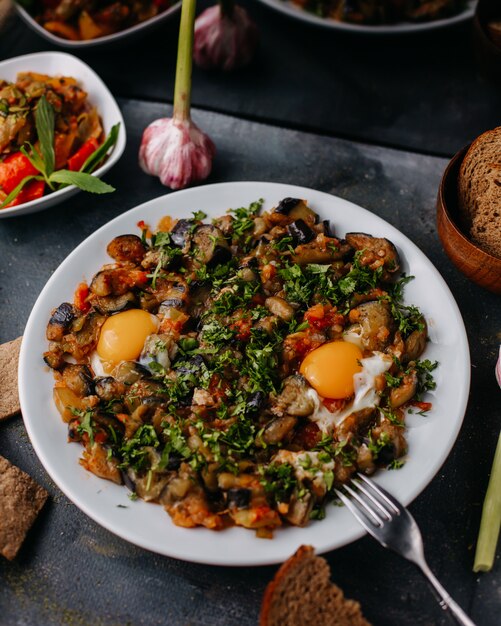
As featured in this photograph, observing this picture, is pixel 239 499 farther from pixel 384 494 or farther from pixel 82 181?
pixel 82 181

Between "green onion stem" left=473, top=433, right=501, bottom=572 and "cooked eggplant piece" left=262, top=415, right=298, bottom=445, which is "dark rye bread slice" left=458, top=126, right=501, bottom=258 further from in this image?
"cooked eggplant piece" left=262, top=415, right=298, bottom=445

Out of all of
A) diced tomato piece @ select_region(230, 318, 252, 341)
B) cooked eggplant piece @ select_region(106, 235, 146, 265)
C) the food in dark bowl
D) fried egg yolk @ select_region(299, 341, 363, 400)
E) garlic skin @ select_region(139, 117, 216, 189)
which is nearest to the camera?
fried egg yolk @ select_region(299, 341, 363, 400)

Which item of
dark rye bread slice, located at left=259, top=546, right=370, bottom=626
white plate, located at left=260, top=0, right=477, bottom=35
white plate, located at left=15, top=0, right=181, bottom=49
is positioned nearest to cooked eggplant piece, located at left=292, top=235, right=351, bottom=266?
dark rye bread slice, located at left=259, top=546, right=370, bottom=626

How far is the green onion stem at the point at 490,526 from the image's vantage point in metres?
4.46

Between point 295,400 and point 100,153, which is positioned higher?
point 100,153

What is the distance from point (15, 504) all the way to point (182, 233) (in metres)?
2.27

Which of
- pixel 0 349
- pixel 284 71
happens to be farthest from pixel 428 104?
pixel 0 349

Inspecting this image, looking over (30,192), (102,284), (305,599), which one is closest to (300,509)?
(305,599)

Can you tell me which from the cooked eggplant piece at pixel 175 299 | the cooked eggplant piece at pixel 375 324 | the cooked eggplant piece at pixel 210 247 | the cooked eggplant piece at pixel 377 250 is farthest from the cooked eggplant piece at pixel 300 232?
the cooked eggplant piece at pixel 175 299

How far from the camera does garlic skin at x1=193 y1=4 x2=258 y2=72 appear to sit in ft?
22.5

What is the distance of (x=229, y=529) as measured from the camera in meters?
4.21

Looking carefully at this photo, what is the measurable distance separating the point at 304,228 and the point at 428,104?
8.52 ft

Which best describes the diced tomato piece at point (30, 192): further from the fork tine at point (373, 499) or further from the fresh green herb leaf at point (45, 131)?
the fork tine at point (373, 499)

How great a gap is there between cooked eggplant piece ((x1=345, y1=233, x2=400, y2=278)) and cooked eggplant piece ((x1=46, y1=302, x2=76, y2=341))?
2121mm
